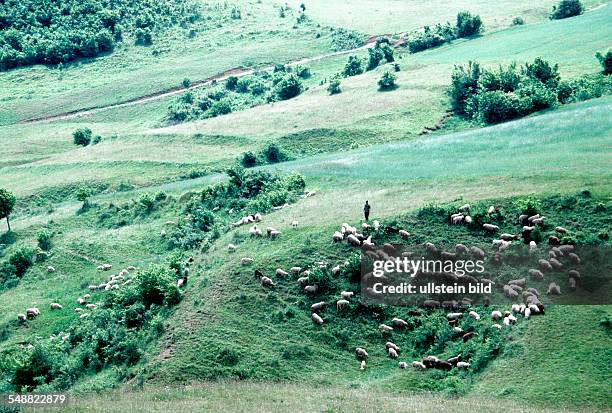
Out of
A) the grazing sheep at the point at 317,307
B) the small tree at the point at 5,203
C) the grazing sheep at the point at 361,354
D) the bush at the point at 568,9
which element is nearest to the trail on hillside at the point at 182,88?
the bush at the point at 568,9

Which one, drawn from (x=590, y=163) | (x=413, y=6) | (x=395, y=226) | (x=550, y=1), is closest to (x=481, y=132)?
(x=590, y=163)

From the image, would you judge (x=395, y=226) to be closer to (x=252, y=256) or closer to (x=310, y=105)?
(x=252, y=256)

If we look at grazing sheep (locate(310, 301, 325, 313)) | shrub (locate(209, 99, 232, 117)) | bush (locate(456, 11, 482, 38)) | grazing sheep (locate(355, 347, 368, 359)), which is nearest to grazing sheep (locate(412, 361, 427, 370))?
grazing sheep (locate(355, 347, 368, 359))

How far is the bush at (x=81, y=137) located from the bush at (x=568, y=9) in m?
94.2

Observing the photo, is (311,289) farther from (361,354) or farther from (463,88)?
(463,88)

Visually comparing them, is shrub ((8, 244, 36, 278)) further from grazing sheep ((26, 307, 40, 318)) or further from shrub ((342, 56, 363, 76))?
shrub ((342, 56, 363, 76))

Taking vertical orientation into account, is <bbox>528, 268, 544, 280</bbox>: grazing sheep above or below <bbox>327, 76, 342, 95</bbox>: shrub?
above

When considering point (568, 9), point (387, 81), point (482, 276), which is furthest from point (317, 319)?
point (568, 9)

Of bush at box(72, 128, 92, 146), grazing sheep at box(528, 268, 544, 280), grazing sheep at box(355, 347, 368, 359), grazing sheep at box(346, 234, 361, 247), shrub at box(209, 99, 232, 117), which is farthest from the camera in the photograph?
shrub at box(209, 99, 232, 117)

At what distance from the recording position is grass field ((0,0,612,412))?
4106 cm

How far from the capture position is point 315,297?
163 feet

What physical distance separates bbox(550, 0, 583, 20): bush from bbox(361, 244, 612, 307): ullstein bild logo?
10794 centimetres

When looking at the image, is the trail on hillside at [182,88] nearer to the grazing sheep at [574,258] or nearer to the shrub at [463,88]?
the shrub at [463,88]

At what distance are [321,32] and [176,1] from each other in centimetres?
4672
